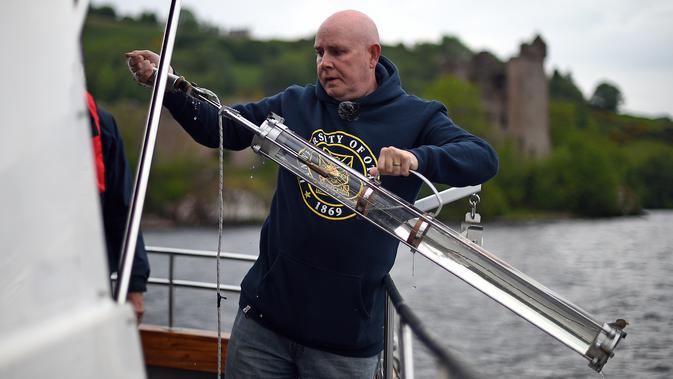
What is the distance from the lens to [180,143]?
3115 inches

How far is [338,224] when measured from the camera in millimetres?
2650

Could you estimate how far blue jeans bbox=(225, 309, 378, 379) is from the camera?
2.71 meters

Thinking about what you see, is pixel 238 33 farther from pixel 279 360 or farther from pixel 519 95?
pixel 279 360

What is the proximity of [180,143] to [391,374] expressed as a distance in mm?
77996

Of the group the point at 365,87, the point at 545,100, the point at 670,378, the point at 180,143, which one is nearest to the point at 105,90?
the point at 180,143

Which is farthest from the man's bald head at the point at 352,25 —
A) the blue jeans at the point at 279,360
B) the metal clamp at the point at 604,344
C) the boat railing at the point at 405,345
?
the metal clamp at the point at 604,344

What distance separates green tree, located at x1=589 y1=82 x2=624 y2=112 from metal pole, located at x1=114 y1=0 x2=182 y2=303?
112 meters

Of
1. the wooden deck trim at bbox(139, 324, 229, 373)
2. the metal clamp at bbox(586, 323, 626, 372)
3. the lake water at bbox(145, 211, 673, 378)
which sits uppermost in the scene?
the metal clamp at bbox(586, 323, 626, 372)

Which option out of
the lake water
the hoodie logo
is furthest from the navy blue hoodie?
the lake water

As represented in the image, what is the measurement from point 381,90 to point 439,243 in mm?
593

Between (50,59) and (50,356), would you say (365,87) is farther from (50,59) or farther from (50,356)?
(50,356)

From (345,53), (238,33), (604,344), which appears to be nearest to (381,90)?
(345,53)

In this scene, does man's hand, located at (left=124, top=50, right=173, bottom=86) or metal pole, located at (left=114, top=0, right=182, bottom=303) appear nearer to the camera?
metal pole, located at (left=114, top=0, right=182, bottom=303)

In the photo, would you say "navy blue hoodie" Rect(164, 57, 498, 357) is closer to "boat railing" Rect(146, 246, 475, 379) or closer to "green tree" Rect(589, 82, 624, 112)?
"boat railing" Rect(146, 246, 475, 379)
